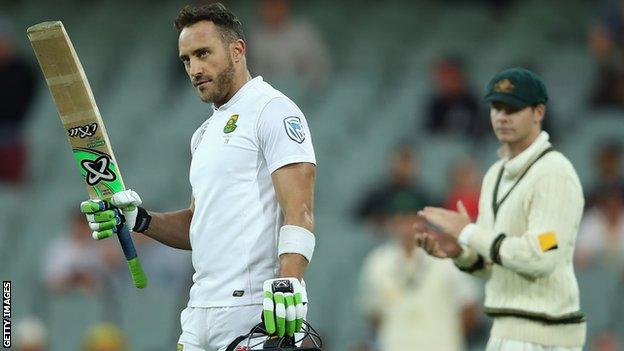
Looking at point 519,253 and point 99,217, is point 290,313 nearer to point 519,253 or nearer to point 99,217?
point 99,217

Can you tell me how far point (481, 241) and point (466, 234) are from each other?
4.0 inches

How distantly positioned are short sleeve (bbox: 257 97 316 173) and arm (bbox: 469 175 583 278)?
124 cm

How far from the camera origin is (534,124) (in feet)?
21.4

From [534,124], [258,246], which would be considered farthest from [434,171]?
[258,246]

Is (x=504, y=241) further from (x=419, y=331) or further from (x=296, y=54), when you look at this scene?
(x=296, y=54)

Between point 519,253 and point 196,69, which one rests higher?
point 196,69

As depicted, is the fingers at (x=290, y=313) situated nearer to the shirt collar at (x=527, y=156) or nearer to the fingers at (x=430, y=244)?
the fingers at (x=430, y=244)

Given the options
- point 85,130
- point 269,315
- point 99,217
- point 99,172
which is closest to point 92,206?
point 99,217

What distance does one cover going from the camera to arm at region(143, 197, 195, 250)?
5953 millimetres

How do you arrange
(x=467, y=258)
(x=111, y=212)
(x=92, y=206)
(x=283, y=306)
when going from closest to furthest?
(x=283, y=306) < (x=92, y=206) < (x=111, y=212) < (x=467, y=258)

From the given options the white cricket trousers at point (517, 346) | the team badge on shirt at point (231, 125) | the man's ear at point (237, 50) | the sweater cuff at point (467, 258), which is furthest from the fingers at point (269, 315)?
the sweater cuff at point (467, 258)

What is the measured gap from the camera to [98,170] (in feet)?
19.0

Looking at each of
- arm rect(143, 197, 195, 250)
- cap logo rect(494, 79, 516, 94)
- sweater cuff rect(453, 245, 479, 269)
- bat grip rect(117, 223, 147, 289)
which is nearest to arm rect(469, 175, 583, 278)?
sweater cuff rect(453, 245, 479, 269)

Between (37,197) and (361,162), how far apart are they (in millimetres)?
2963
